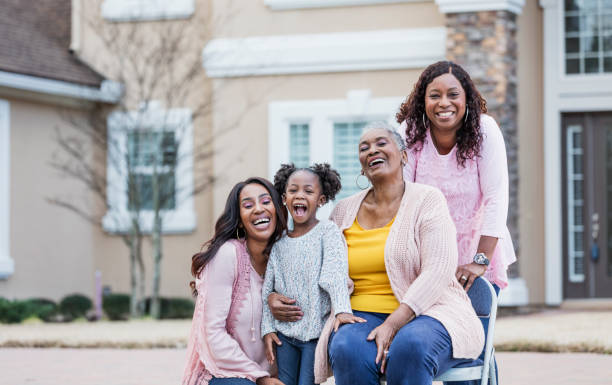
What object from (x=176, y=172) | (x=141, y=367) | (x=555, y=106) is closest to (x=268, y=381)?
(x=141, y=367)

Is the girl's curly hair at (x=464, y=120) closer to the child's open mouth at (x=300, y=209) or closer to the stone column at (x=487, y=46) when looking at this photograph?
the child's open mouth at (x=300, y=209)

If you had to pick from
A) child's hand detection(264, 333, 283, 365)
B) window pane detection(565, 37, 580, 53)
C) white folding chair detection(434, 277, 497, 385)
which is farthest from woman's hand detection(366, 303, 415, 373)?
window pane detection(565, 37, 580, 53)

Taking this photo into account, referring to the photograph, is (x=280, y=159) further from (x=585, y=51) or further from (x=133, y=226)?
(x=585, y=51)

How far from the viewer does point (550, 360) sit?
25.1ft

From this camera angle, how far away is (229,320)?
450cm

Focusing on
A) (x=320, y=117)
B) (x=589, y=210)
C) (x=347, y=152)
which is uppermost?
(x=320, y=117)

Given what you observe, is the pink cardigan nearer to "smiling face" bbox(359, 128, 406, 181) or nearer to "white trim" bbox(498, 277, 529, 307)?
"smiling face" bbox(359, 128, 406, 181)

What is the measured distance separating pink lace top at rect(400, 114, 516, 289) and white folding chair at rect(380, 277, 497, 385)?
0.21 m

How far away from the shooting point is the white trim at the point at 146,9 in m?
13.1

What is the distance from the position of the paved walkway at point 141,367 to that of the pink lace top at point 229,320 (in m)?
2.38

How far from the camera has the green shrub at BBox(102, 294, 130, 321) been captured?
41.0 feet

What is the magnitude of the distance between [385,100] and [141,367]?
5531mm

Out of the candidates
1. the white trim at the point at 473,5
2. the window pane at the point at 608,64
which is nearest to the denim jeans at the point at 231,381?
the white trim at the point at 473,5

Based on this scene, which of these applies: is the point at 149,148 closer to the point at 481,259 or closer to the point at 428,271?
the point at 481,259
